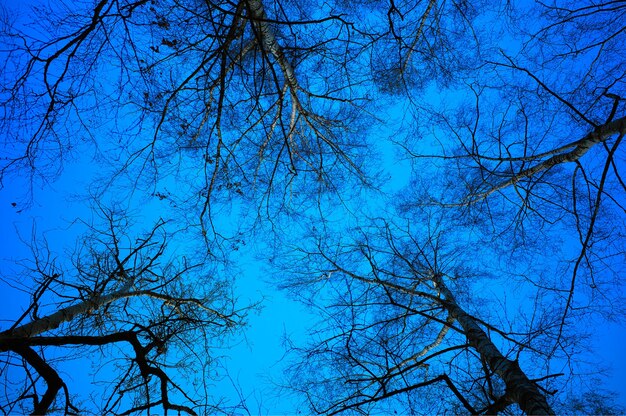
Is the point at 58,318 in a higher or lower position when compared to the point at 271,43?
lower

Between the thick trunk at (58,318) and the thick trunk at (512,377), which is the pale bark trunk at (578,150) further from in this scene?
the thick trunk at (58,318)

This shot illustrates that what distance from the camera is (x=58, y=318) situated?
11.6 ft

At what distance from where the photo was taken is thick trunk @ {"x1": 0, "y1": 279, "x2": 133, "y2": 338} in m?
3.26

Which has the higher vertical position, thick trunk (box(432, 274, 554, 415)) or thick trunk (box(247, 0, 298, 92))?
thick trunk (box(247, 0, 298, 92))

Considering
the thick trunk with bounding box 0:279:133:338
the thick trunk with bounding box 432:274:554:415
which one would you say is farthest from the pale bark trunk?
the thick trunk with bounding box 0:279:133:338

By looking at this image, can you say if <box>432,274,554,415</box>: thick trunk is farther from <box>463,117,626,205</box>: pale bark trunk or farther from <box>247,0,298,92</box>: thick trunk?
<box>247,0,298,92</box>: thick trunk

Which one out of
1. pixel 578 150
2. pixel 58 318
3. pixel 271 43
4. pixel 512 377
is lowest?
pixel 512 377

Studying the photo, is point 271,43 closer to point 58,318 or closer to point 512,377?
point 58,318

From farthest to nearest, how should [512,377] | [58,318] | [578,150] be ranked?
1. [578,150]
2. [58,318]
3. [512,377]

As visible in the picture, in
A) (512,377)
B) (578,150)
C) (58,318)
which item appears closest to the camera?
(512,377)

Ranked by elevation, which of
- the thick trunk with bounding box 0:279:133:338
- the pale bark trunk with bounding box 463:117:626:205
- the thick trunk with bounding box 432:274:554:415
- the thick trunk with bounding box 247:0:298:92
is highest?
the thick trunk with bounding box 247:0:298:92

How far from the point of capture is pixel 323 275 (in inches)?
187

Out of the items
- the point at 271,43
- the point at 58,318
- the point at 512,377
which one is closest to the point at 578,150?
the point at 512,377

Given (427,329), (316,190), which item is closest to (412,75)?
(316,190)
